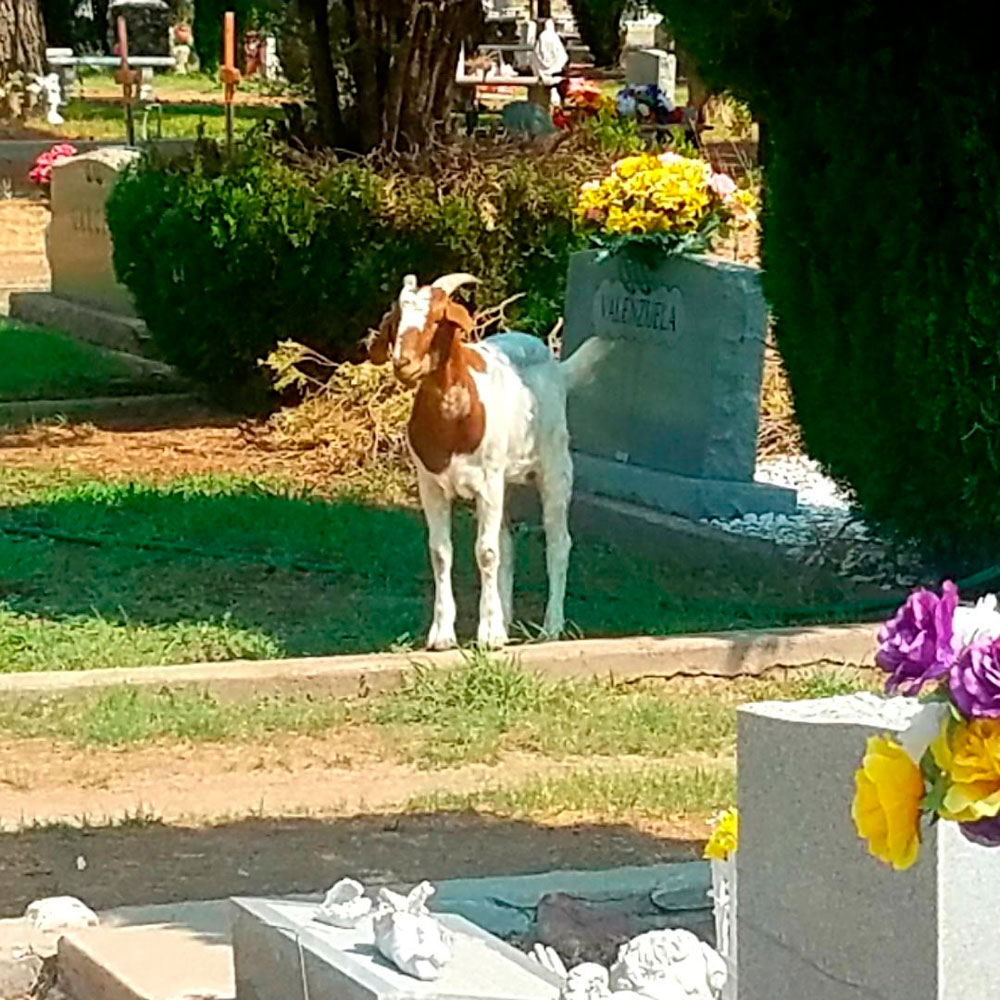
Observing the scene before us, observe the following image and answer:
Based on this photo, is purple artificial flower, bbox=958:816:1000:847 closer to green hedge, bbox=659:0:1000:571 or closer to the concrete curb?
the concrete curb

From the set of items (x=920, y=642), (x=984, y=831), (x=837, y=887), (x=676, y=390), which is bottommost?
(x=676, y=390)

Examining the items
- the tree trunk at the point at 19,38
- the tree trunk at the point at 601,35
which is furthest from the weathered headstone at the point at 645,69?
the tree trunk at the point at 601,35

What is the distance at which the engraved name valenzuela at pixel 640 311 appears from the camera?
11984mm

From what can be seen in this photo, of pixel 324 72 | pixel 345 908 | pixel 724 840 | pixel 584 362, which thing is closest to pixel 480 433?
pixel 584 362

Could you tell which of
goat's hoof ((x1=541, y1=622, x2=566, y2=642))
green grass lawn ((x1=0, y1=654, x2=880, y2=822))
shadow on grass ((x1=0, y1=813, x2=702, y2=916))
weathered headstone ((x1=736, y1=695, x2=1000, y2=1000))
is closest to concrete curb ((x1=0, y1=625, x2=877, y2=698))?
green grass lawn ((x1=0, y1=654, x2=880, y2=822))

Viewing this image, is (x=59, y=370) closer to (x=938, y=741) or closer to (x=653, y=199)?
(x=653, y=199)

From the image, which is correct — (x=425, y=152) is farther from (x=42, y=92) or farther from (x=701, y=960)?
(x=42, y=92)

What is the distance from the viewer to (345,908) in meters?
4.70

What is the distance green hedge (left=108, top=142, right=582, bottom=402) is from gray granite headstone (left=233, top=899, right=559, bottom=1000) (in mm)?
9569

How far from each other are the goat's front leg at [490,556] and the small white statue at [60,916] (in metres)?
3.34

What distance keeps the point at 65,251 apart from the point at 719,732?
12.7 metres

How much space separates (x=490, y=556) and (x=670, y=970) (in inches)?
188

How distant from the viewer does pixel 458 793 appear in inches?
286

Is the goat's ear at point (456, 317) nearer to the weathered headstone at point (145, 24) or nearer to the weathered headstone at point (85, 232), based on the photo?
the weathered headstone at point (85, 232)
